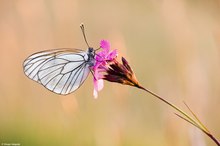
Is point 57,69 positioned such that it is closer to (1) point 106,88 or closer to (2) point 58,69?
(2) point 58,69

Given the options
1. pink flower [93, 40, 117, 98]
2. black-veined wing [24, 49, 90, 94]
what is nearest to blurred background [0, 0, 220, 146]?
black-veined wing [24, 49, 90, 94]

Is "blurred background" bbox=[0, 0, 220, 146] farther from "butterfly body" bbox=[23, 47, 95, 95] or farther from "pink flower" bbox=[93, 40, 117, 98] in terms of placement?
"pink flower" bbox=[93, 40, 117, 98]

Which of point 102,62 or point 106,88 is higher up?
point 106,88

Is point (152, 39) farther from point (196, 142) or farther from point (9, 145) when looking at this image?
point (196, 142)

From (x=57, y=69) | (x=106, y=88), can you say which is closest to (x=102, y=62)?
(x=57, y=69)

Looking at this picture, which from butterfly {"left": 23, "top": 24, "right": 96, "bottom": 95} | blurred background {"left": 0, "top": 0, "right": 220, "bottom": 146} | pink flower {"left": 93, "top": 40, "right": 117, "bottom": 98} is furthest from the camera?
blurred background {"left": 0, "top": 0, "right": 220, "bottom": 146}

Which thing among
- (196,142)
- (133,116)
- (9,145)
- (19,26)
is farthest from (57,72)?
(19,26)

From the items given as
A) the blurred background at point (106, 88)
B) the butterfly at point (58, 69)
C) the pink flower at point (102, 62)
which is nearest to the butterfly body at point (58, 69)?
the butterfly at point (58, 69)

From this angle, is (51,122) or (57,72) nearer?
(57,72)
